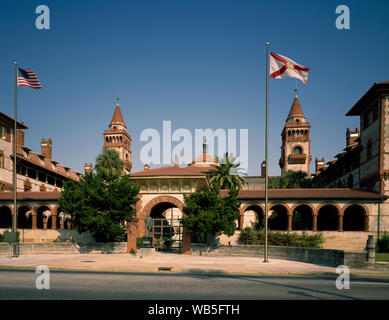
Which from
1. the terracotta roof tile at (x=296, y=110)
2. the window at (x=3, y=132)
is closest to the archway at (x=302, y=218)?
the window at (x=3, y=132)

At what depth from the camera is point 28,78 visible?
2320cm

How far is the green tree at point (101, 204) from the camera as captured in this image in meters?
26.9

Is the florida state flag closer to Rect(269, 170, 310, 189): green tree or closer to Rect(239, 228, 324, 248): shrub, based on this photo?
Rect(239, 228, 324, 248): shrub

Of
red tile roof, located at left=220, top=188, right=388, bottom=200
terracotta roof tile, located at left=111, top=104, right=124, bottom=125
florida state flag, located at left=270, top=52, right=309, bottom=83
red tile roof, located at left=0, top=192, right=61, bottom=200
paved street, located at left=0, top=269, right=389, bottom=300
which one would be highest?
terracotta roof tile, located at left=111, top=104, right=124, bottom=125

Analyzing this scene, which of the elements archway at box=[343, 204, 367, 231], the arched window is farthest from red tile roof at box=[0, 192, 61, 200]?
the arched window

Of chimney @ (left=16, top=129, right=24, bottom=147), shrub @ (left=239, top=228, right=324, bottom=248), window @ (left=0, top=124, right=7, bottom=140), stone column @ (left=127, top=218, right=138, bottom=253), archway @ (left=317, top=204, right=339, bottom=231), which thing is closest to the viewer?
shrub @ (left=239, top=228, right=324, bottom=248)

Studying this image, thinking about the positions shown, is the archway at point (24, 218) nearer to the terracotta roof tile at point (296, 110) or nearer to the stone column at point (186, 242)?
the stone column at point (186, 242)

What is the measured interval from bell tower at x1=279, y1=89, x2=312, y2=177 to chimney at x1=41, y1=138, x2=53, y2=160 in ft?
183

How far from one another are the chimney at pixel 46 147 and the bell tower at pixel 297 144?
2196 inches

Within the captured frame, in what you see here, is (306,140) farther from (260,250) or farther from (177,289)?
(177,289)

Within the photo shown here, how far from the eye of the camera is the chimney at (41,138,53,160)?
62.5 metres

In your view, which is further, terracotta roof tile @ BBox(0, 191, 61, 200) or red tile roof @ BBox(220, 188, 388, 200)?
terracotta roof tile @ BBox(0, 191, 61, 200)

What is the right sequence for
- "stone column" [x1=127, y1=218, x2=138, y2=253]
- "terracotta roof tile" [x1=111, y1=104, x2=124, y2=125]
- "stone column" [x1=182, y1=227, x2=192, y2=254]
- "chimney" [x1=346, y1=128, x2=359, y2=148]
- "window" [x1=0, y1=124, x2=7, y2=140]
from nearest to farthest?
"stone column" [x1=182, y1=227, x2=192, y2=254], "stone column" [x1=127, y1=218, x2=138, y2=253], "window" [x1=0, y1=124, x2=7, y2=140], "chimney" [x1=346, y1=128, x2=359, y2=148], "terracotta roof tile" [x1=111, y1=104, x2=124, y2=125]

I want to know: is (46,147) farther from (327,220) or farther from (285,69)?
(285,69)
